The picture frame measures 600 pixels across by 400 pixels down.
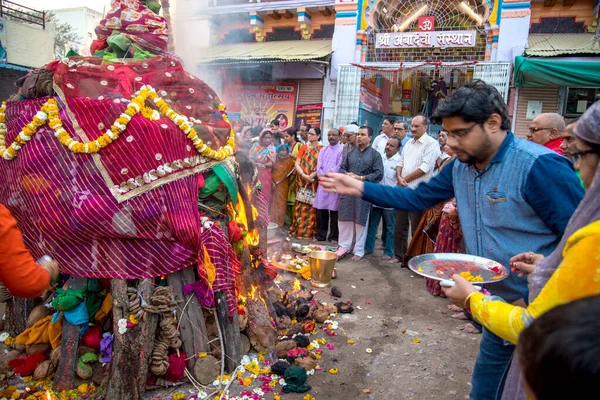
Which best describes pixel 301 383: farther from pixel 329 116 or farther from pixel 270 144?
pixel 329 116

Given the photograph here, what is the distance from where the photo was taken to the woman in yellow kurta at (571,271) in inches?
51.0

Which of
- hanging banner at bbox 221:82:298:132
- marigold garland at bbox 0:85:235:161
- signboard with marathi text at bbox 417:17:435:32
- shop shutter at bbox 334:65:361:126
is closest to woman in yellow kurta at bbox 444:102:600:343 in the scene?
marigold garland at bbox 0:85:235:161

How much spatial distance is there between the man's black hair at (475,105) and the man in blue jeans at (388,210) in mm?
5087

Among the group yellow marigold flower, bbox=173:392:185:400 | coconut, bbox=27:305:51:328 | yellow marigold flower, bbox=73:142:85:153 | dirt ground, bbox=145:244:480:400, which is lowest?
dirt ground, bbox=145:244:480:400

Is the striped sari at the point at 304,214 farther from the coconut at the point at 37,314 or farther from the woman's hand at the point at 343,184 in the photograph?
the woman's hand at the point at 343,184

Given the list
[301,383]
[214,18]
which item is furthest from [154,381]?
[214,18]

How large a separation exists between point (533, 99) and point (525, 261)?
36.6 ft

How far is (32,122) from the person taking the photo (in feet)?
11.3

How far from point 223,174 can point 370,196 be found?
5.15 feet

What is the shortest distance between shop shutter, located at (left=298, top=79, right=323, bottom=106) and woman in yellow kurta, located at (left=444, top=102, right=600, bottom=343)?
12.5 m

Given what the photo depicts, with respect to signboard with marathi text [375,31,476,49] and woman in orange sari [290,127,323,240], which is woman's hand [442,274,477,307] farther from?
signboard with marathi text [375,31,476,49]

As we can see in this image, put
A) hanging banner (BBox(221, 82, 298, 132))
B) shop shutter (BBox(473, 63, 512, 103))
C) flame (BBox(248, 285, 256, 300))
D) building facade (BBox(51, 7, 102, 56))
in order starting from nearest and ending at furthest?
flame (BBox(248, 285, 256, 300)), shop shutter (BBox(473, 63, 512, 103)), hanging banner (BBox(221, 82, 298, 132)), building facade (BBox(51, 7, 102, 56))

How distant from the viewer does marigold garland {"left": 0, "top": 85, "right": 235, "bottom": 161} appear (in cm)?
331

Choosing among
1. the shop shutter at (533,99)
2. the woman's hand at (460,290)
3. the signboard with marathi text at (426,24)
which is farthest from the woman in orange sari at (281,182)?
the woman's hand at (460,290)
